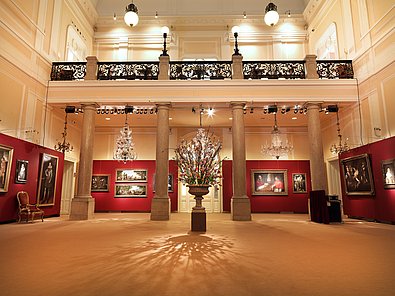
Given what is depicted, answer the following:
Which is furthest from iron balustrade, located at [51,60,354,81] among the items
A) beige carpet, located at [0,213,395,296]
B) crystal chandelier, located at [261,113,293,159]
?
beige carpet, located at [0,213,395,296]

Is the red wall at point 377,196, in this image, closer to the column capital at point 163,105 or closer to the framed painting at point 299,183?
the framed painting at point 299,183

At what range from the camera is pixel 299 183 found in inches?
538

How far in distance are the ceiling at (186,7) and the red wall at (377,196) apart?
34.5ft

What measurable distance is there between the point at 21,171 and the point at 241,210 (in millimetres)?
7796

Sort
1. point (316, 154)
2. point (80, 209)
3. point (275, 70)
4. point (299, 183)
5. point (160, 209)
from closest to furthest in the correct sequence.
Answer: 1. point (160, 209)
2. point (80, 209)
3. point (316, 154)
4. point (275, 70)
5. point (299, 183)

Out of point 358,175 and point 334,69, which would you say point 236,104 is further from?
point 358,175

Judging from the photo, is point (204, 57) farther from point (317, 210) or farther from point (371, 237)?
point (371, 237)

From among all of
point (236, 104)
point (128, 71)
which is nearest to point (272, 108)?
point (236, 104)

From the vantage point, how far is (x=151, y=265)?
3379 millimetres

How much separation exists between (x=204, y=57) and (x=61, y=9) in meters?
7.58

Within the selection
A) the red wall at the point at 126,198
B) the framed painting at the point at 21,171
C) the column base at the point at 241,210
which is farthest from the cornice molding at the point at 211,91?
the red wall at the point at 126,198

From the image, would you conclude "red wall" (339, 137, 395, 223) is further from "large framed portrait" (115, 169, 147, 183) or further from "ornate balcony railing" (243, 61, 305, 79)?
"large framed portrait" (115, 169, 147, 183)

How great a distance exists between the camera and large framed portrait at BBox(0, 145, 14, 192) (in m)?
7.76

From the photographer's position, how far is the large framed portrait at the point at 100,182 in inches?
541
